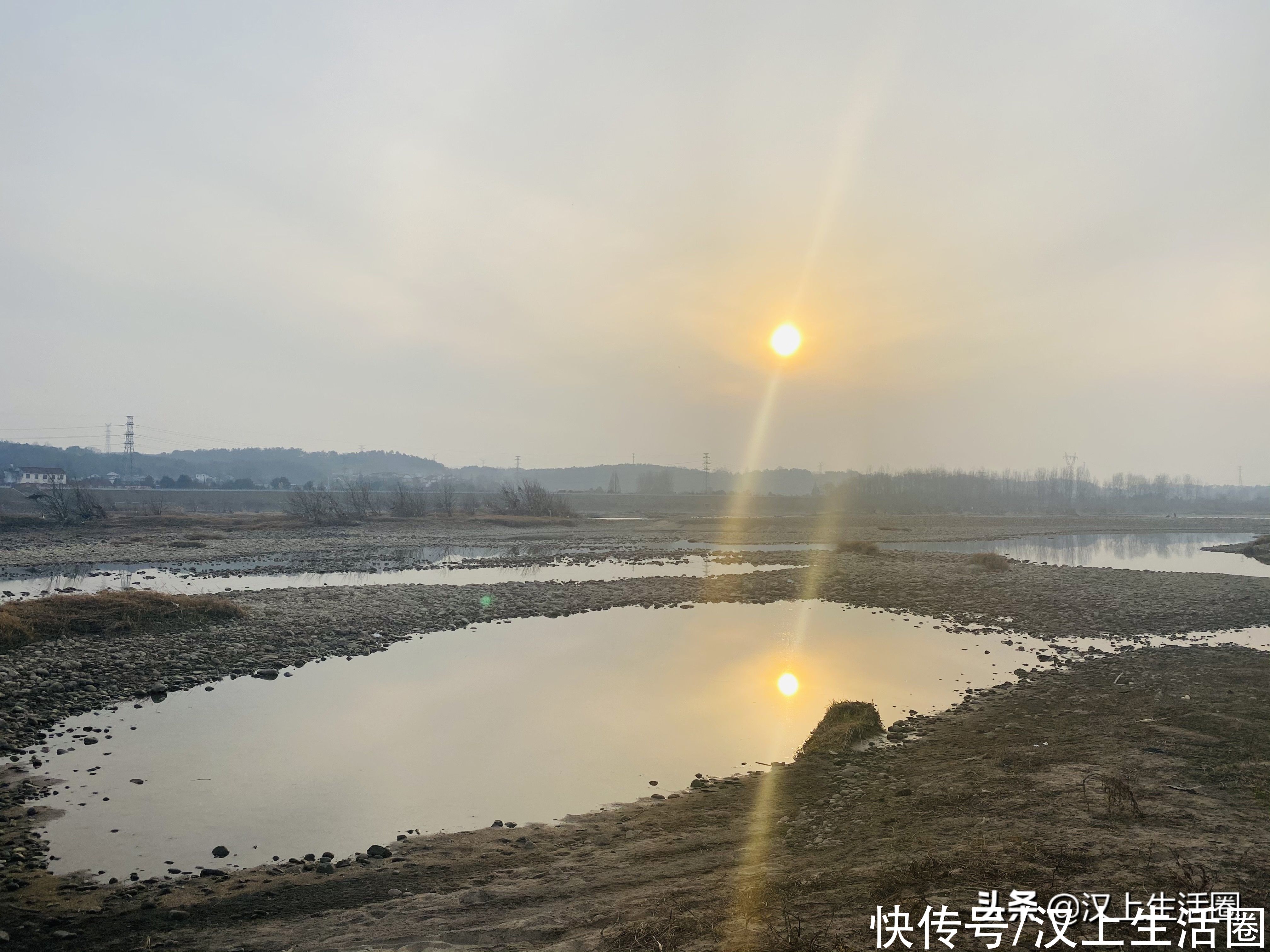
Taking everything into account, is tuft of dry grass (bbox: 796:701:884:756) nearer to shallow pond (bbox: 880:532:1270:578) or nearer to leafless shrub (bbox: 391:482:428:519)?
shallow pond (bbox: 880:532:1270:578)

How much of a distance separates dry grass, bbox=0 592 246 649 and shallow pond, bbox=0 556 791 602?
620 cm

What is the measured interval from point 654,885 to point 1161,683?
39.4 ft

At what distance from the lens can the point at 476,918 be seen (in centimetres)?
636

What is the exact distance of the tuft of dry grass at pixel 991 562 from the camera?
35125mm

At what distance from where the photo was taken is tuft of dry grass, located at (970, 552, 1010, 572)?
35.1m

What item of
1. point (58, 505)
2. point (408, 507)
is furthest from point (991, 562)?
point (58, 505)

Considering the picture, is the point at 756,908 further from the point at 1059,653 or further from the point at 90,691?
the point at 1059,653

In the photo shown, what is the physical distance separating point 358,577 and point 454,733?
24.0 meters

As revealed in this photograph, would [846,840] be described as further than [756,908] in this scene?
Yes

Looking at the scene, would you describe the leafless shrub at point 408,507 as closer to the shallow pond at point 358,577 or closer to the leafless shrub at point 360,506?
the leafless shrub at point 360,506

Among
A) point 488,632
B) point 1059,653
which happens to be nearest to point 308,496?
point 488,632

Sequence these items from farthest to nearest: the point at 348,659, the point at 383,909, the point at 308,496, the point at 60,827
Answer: the point at 308,496 < the point at 348,659 < the point at 60,827 < the point at 383,909

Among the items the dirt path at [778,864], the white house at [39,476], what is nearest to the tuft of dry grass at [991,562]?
the dirt path at [778,864]

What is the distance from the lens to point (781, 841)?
7.95 meters
